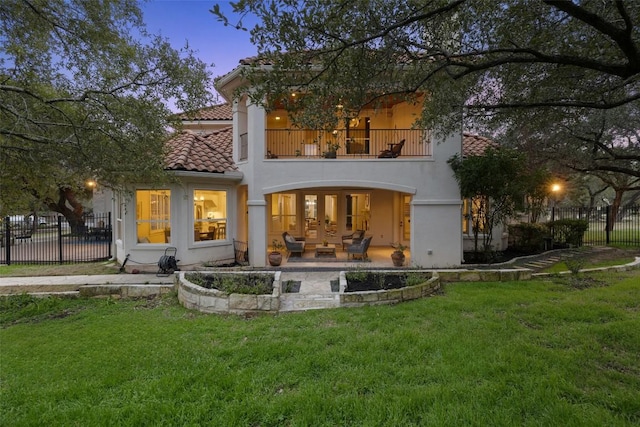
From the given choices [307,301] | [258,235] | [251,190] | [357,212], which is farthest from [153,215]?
[357,212]

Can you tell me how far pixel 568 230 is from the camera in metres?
16.0

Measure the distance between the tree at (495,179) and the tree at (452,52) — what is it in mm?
2305

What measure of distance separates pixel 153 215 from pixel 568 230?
19264mm

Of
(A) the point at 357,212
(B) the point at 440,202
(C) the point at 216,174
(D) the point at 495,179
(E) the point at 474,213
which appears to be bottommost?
(E) the point at 474,213

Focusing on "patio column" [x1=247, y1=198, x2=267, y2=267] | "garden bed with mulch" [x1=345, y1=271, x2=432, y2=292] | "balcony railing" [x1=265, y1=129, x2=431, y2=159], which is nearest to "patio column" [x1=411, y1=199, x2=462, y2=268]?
"balcony railing" [x1=265, y1=129, x2=431, y2=159]

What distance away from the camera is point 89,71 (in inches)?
313

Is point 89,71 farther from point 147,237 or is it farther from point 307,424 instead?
point 307,424

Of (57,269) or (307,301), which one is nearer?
(307,301)

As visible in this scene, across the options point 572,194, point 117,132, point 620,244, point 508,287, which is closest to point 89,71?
point 117,132

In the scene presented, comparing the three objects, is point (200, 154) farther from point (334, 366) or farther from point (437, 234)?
point (334, 366)

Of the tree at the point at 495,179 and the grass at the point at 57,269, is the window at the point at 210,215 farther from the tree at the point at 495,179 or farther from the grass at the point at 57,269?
the tree at the point at 495,179

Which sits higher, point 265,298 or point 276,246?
point 276,246

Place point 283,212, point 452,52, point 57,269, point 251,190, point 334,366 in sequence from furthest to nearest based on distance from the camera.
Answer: point 283,212, point 251,190, point 57,269, point 452,52, point 334,366

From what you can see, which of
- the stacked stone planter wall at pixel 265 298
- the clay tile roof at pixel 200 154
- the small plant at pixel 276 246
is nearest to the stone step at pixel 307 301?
the stacked stone planter wall at pixel 265 298
